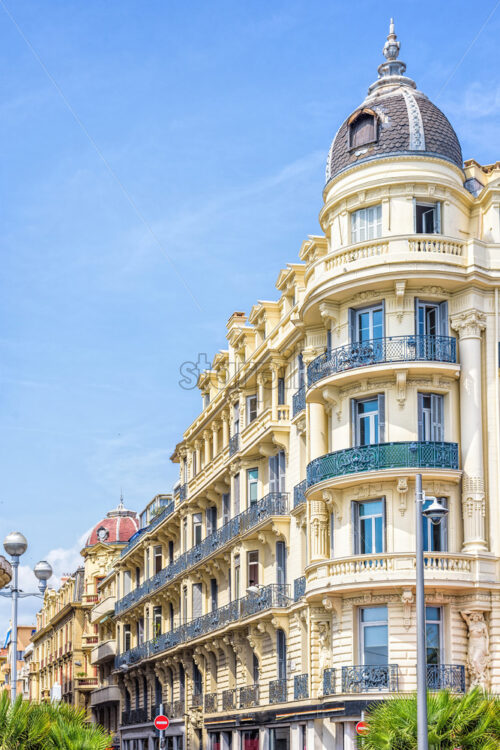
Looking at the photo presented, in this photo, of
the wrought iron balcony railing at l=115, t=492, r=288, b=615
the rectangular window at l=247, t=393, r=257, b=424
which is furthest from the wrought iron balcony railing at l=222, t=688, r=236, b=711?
the rectangular window at l=247, t=393, r=257, b=424

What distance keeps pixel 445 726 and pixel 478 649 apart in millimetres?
9292

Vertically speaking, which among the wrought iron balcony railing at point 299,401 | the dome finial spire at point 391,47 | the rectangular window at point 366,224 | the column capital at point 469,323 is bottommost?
the wrought iron balcony railing at point 299,401

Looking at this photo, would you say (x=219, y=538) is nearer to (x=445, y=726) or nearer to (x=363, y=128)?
(x=363, y=128)

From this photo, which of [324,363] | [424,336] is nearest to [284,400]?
[324,363]

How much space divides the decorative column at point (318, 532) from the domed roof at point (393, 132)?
10.2 meters

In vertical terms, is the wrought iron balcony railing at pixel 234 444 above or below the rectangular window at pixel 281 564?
above

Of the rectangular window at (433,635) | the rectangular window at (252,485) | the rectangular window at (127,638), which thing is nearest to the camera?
the rectangular window at (433,635)

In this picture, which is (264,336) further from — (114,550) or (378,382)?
(114,550)

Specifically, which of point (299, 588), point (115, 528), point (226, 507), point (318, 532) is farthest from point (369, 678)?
point (115, 528)

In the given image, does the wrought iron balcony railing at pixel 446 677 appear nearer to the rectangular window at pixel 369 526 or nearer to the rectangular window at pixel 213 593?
the rectangular window at pixel 369 526

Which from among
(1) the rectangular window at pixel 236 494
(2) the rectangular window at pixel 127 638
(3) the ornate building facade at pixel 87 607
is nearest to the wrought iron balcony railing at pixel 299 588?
(1) the rectangular window at pixel 236 494

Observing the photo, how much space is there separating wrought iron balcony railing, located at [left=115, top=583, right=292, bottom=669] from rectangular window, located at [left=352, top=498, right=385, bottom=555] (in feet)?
23.5

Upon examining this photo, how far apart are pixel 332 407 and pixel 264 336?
11220mm

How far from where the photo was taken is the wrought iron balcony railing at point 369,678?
3269cm
